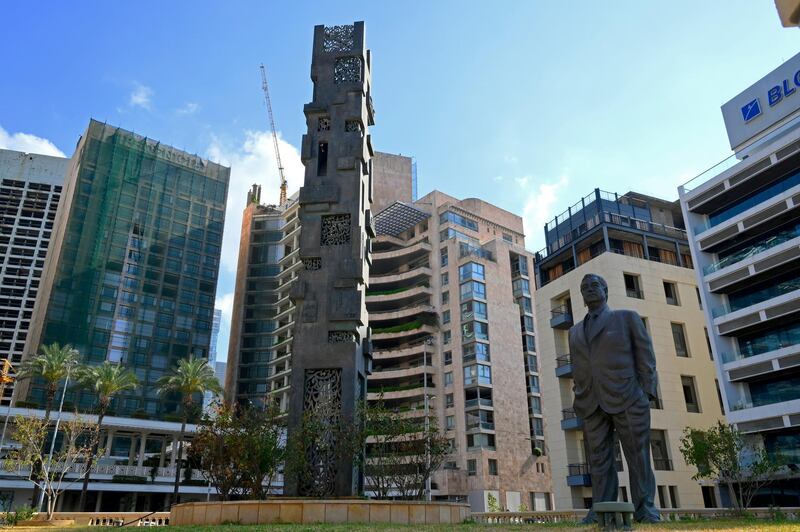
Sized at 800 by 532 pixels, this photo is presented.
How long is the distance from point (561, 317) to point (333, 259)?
29.3 meters

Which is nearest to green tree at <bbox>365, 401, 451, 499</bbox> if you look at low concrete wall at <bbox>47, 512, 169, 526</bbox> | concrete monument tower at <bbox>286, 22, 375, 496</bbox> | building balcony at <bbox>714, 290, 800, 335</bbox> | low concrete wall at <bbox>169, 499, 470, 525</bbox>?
concrete monument tower at <bbox>286, 22, 375, 496</bbox>

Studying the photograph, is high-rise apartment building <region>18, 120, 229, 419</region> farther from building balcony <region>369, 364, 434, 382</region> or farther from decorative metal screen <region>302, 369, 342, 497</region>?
decorative metal screen <region>302, 369, 342, 497</region>

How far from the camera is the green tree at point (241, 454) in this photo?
903 inches

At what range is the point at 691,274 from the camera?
1972 inches

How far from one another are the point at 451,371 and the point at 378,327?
39.3 feet

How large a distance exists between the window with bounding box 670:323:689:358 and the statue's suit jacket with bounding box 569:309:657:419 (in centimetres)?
3699

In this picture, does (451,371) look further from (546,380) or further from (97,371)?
(97,371)

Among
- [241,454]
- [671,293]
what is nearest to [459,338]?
[671,293]

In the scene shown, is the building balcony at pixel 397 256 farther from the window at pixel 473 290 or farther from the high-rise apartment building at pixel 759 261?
the high-rise apartment building at pixel 759 261

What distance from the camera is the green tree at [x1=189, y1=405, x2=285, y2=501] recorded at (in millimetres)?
22938

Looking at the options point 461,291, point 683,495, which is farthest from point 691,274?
point 461,291

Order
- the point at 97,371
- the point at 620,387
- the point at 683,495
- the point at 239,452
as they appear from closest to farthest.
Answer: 1. the point at 620,387
2. the point at 239,452
3. the point at 683,495
4. the point at 97,371

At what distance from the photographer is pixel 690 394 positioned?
4581 cm

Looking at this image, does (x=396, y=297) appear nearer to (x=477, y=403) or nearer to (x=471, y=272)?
(x=471, y=272)
